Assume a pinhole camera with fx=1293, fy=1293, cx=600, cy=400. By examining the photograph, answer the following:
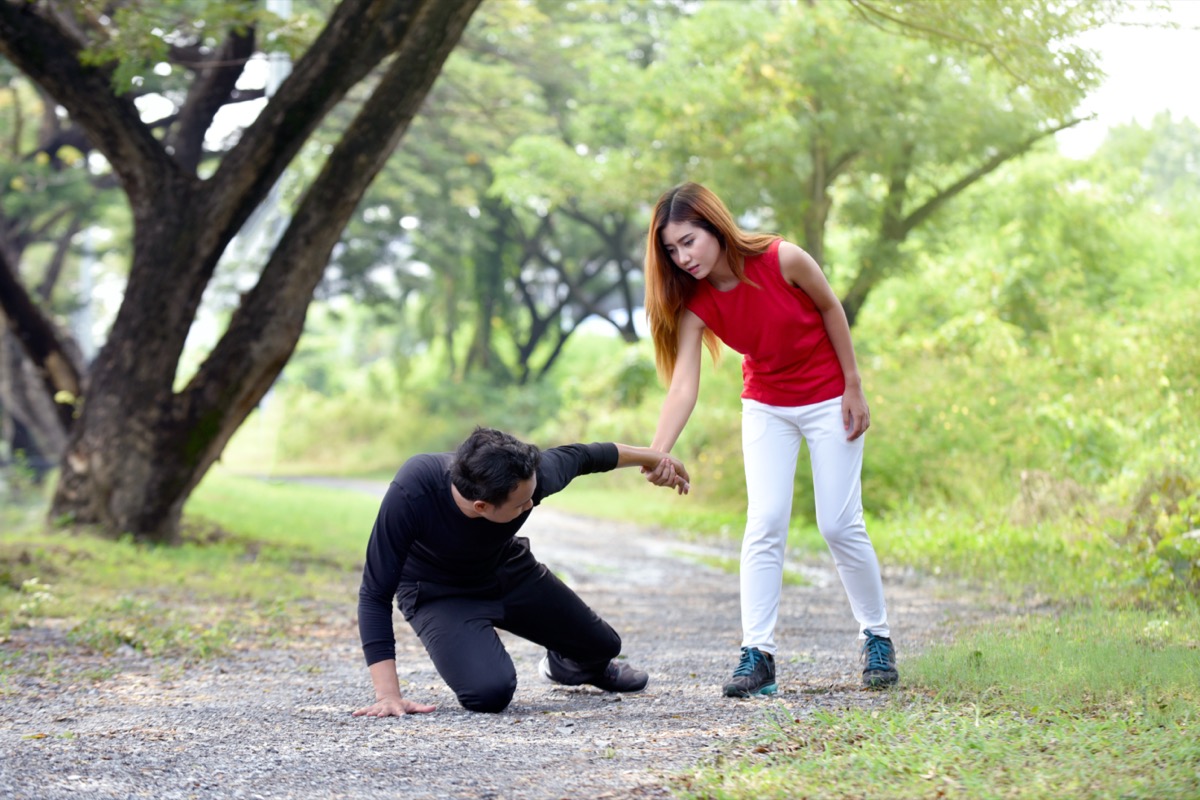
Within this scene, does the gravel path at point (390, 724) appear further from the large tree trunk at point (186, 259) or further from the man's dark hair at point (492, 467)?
the large tree trunk at point (186, 259)

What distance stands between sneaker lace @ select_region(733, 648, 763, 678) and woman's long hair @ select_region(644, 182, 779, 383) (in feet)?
3.89

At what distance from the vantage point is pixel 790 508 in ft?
16.0

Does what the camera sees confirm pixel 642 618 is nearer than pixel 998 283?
Yes

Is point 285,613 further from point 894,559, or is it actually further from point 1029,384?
point 1029,384

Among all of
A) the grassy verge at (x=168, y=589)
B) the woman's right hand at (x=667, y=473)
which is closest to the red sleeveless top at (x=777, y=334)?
the woman's right hand at (x=667, y=473)

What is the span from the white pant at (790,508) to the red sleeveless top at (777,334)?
0.22ft

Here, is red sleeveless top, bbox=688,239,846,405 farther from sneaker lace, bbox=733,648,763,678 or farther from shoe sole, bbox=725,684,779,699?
shoe sole, bbox=725,684,779,699

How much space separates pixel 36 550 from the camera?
9.03 meters

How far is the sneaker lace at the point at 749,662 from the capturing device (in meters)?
4.86

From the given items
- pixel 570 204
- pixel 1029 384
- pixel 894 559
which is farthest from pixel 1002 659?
pixel 570 204

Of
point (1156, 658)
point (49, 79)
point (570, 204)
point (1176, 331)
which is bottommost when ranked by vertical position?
point (1156, 658)

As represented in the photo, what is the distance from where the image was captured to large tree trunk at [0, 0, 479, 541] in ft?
32.0

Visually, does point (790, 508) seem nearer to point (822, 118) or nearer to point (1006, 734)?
point (1006, 734)

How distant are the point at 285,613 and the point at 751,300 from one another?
4.47 m
